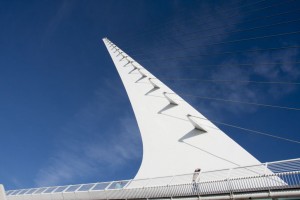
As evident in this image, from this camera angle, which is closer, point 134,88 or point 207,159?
point 207,159

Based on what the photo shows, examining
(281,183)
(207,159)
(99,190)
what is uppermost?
(207,159)

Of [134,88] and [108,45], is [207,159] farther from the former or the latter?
[108,45]

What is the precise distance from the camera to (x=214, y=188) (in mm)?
10203

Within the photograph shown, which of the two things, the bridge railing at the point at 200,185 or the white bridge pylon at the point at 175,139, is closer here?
the bridge railing at the point at 200,185

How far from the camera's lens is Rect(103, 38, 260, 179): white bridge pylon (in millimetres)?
15156

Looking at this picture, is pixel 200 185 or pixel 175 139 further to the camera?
pixel 175 139

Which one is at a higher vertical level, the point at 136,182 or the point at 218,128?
the point at 218,128

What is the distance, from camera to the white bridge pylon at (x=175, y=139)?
1516 cm

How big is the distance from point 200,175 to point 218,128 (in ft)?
23.5

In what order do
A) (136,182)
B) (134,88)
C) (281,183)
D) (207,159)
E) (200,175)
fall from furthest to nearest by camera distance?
(134,88)
(207,159)
(136,182)
(200,175)
(281,183)

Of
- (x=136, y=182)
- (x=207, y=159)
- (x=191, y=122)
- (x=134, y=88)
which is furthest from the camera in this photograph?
(x=134, y=88)

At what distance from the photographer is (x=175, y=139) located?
18766 mm

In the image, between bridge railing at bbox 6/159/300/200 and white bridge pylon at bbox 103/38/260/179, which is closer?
bridge railing at bbox 6/159/300/200

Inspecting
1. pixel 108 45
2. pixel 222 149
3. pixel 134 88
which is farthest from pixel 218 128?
pixel 108 45
